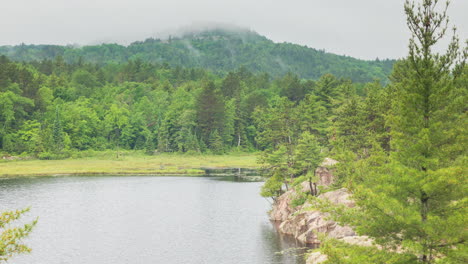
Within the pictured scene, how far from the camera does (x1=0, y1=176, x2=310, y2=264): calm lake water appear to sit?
48.5 metres

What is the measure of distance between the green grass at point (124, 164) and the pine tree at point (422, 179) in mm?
92776

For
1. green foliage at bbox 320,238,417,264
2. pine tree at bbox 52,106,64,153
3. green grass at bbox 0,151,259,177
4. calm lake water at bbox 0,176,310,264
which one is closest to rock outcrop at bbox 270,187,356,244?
calm lake water at bbox 0,176,310,264

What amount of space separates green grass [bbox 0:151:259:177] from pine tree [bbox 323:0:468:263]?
92776mm

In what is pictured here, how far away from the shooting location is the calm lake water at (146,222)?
48.5 metres

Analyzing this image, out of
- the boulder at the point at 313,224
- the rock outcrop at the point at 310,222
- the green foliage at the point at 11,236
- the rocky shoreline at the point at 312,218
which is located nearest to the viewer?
the green foliage at the point at 11,236

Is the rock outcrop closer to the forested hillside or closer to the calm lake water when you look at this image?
the calm lake water

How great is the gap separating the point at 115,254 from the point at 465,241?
35.1 metres

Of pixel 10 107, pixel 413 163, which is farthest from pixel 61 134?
pixel 413 163

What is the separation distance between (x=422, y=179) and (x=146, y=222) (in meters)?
45.9

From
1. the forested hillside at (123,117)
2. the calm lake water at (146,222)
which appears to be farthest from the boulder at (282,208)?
the forested hillside at (123,117)

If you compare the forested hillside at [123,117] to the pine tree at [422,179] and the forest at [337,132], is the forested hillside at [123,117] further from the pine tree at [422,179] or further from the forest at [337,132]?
the pine tree at [422,179]

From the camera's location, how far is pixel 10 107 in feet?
454

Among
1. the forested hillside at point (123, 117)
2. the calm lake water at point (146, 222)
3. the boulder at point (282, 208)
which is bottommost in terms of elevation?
A: the calm lake water at point (146, 222)

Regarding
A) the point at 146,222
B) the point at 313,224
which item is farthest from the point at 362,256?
the point at 146,222
